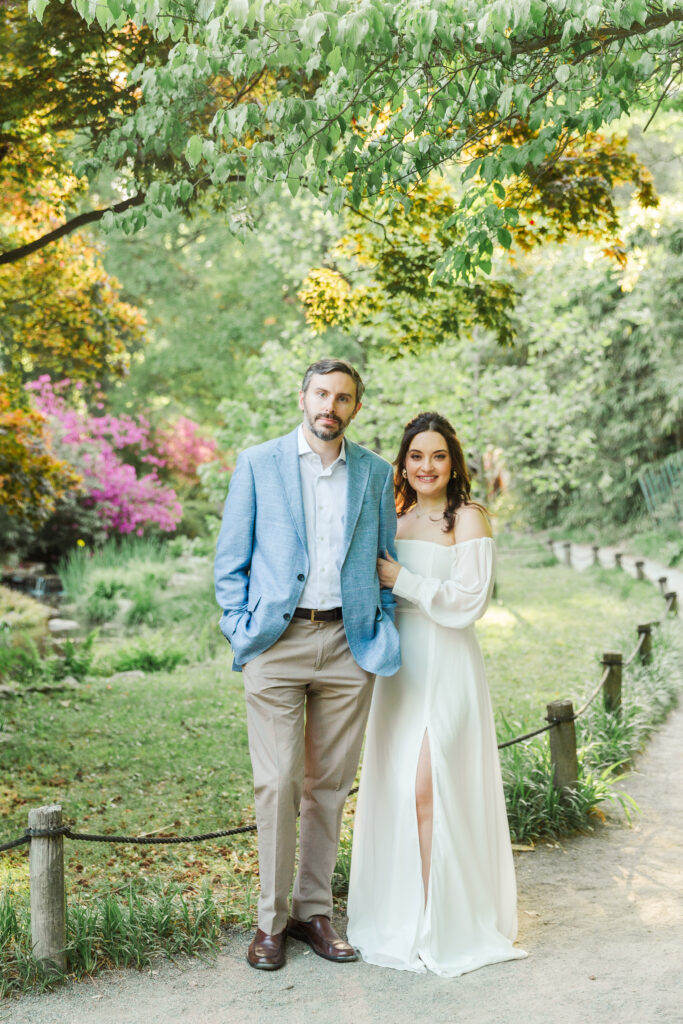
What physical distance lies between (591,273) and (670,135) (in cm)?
556

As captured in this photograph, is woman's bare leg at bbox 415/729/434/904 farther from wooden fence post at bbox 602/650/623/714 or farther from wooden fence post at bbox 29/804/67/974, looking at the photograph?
wooden fence post at bbox 602/650/623/714

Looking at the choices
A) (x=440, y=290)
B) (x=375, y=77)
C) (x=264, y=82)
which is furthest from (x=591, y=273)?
(x=375, y=77)

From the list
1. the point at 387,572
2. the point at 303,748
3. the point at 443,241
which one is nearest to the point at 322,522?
the point at 387,572

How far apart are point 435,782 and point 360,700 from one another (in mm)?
417

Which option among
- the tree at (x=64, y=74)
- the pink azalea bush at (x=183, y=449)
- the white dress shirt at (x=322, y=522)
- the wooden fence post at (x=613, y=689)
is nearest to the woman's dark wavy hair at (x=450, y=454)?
the white dress shirt at (x=322, y=522)

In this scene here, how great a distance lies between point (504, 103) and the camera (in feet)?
11.6

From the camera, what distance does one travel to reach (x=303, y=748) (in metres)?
3.47

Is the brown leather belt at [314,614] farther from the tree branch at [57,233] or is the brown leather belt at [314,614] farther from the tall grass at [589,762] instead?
the tree branch at [57,233]

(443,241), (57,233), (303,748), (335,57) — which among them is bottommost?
Result: (303,748)

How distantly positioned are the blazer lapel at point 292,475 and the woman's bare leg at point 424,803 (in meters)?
0.95

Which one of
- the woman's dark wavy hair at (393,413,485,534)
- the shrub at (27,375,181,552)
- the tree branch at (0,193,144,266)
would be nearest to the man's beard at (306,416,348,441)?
the woman's dark wavy hair at (393,413,485,534)

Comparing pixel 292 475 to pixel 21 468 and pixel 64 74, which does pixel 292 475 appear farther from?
pixel 21 468

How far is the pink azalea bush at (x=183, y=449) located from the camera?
20875mm

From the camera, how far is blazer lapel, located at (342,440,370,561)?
3512 millimetres
